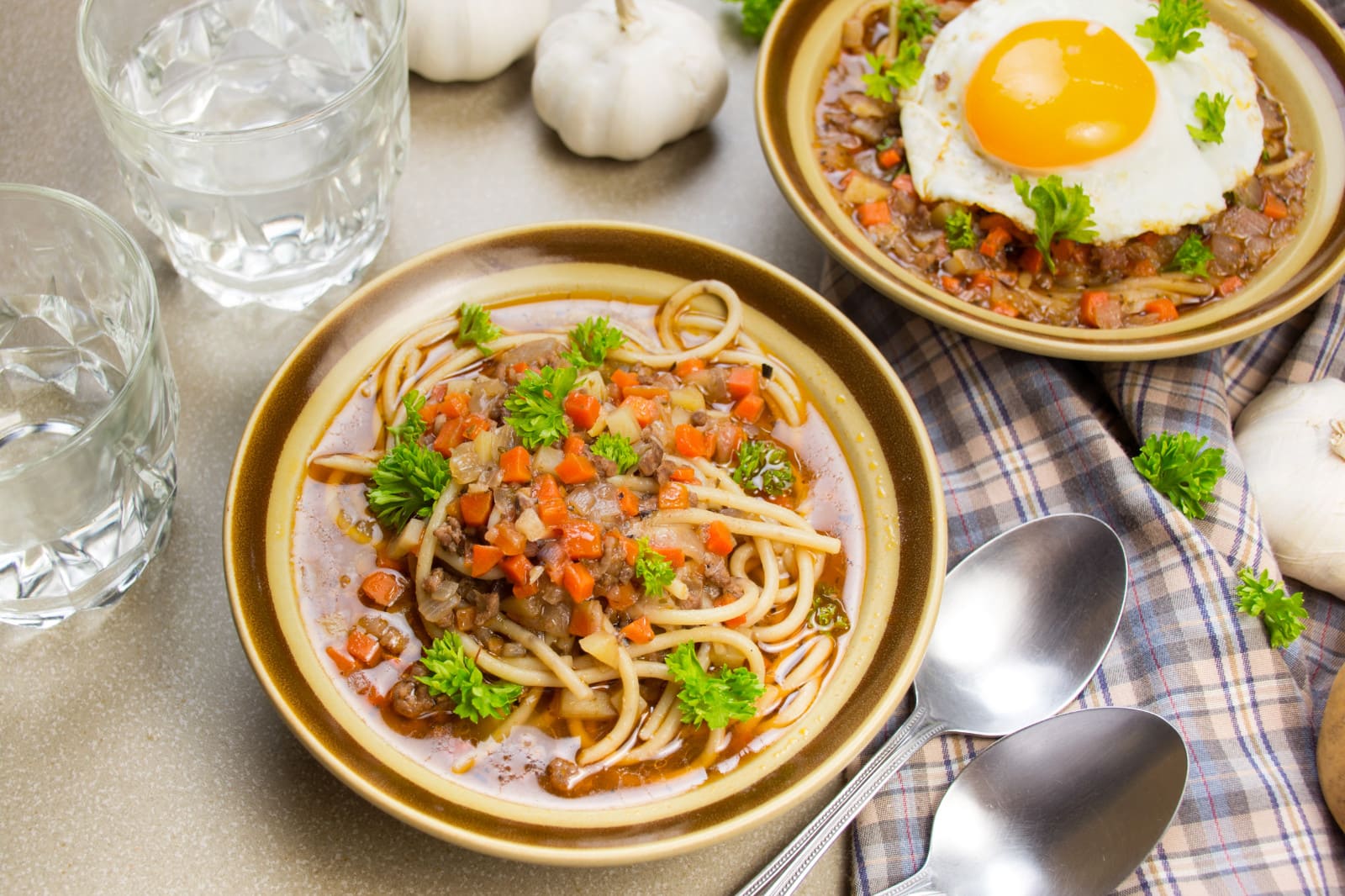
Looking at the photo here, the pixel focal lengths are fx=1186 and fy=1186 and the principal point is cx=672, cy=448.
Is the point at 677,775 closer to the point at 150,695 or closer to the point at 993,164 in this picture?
the point at 150,695

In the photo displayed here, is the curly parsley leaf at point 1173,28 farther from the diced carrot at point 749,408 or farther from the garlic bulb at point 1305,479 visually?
the diced carrot at point 749,408

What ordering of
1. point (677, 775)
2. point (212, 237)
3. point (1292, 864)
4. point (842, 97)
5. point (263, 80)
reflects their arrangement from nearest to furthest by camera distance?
point (677, 775)
point (1292, 864)
point (212, 237)
point (263, 80)
point (842, 97)

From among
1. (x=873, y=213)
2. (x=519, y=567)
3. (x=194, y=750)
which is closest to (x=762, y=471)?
(x=519, y=567)

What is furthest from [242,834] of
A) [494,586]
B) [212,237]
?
[212,237]

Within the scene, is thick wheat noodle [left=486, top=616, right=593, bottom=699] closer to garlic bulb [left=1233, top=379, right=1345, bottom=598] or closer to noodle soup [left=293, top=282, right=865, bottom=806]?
noodle soup [left=293, top=282, right=865, bottom=806]

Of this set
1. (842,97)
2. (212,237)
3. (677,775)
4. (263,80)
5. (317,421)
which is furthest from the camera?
(842,97)

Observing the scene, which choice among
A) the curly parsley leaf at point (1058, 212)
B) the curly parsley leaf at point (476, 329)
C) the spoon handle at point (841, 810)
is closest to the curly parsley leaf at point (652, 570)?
the spoon handle at point (841, 810)
